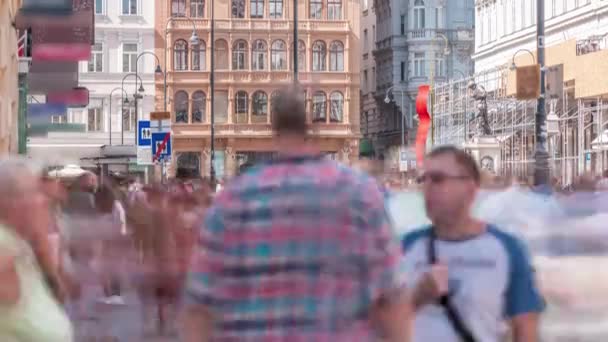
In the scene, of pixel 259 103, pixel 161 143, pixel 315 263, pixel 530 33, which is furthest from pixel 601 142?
pixel 259 103

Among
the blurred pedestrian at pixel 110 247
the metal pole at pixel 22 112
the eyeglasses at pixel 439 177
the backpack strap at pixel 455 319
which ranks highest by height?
the metal pole at pixel 22 112

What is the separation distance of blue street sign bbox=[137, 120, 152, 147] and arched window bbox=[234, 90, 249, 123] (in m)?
46.9

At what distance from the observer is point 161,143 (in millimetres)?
36562

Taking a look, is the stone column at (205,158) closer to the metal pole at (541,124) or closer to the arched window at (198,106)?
the arched window at (198,106)

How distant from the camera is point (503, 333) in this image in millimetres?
6133

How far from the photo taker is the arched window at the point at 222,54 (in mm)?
86250

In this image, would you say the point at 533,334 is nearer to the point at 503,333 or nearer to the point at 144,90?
the point at 503,333

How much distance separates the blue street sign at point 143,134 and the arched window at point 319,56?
159ft

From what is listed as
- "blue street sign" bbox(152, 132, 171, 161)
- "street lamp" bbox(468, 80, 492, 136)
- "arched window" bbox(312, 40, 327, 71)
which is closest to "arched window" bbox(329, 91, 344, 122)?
"arched window" bbox(312, 40, 327, 71)

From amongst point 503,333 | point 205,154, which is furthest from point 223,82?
point 503,333

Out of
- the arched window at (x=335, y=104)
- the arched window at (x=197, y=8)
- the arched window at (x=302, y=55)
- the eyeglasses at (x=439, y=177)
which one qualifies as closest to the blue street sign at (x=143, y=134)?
the eyeglasses at (x=439, y=177)

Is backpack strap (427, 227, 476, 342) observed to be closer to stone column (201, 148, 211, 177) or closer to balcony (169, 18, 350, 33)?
stone column (201, 148, 211, 177)

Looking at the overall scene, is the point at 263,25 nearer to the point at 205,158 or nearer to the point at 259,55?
the point at 259,55

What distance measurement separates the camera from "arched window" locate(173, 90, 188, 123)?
85500mm
